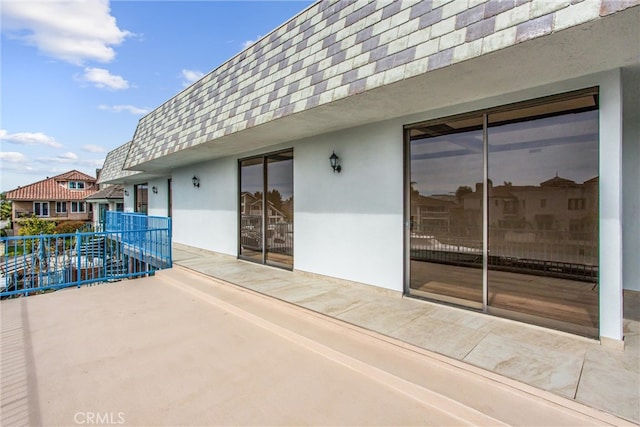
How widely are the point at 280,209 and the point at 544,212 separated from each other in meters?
5.63

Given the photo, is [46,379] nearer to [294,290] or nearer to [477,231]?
[294,290]

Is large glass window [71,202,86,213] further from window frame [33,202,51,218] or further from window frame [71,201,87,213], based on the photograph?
window frame [33,202,51,218]

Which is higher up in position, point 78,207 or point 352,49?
point 352,49

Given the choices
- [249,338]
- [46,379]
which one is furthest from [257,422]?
[46,379]

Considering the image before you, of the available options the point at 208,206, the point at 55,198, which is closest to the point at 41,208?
the point at 55,198

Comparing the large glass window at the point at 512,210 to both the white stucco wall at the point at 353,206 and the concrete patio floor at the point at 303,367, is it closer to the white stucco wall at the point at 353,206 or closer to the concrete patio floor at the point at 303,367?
the white stucco wall at the point at 353,206

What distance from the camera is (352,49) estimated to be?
3652 mm

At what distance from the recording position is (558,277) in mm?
5816

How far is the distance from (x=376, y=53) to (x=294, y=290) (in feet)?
11.8

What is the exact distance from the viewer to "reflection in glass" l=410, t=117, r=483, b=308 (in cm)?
488

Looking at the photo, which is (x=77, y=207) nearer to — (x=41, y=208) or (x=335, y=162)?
(x=41, y=208)

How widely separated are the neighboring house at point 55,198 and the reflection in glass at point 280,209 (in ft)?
98.3

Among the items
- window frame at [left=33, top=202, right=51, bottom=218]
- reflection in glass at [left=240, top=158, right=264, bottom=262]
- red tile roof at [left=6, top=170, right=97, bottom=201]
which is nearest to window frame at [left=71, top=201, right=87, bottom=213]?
red tile roof at [left=6, top=170, right=97, bottom=201]

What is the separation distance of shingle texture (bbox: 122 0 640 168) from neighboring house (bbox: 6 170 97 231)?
30395mm
